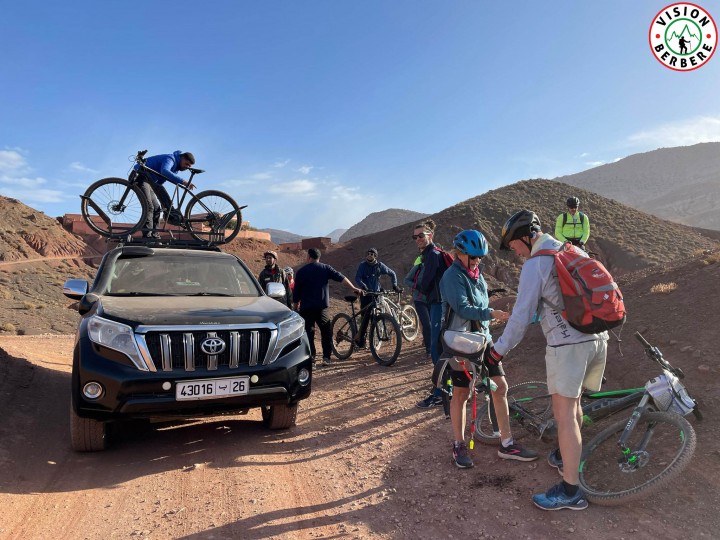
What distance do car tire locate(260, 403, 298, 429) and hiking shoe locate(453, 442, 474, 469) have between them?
1.70 metres

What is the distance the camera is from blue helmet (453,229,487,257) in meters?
3.87

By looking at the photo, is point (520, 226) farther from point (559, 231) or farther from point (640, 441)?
point (559, 231)

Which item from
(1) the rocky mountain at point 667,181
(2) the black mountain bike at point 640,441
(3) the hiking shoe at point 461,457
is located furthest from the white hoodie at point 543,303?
(1) the rocky mountain at point 667,181

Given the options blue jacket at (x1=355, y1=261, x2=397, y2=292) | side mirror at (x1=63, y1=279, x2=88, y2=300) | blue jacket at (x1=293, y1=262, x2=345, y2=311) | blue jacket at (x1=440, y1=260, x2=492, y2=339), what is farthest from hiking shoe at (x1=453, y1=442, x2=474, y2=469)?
blue jacket at (x1=355, y1=261, x2=397, y2=292)

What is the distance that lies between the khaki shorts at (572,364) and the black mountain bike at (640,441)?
0.56 meters

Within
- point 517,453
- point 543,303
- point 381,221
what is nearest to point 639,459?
point 517,453

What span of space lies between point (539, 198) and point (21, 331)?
41.7 m

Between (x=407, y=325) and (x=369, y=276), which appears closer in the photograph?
(x=369, y=276)

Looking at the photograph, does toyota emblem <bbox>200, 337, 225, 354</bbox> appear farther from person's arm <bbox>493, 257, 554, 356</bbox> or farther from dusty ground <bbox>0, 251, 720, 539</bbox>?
person's arm <bbox>493, 257, 554, 356</bbox>

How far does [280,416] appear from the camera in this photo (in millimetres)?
4742

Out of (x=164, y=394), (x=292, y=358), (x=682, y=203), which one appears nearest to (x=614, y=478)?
(x=292, y=358)

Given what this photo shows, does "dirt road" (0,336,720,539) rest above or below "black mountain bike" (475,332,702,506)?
below

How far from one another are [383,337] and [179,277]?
4357 millimetres

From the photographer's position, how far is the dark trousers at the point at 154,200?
7.02 m
